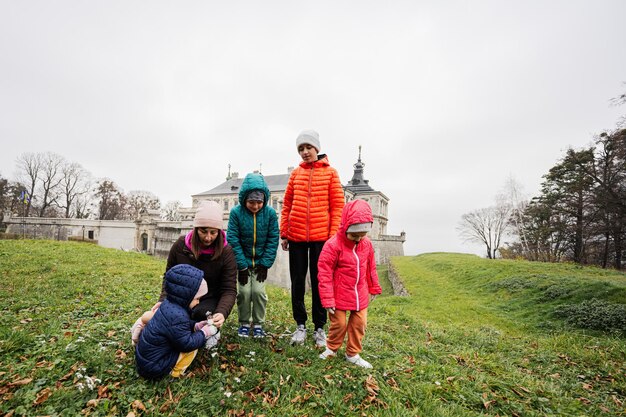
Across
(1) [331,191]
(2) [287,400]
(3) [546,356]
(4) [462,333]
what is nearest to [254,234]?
(1) [331,191]

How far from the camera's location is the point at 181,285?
8.57ft

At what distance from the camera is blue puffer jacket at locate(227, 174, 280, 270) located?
145 inches

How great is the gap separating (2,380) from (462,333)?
6.59 meters

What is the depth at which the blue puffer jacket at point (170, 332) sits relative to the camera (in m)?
2.52

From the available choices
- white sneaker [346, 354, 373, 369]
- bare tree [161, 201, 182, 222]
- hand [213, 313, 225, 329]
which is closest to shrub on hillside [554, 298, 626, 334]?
white sneaker [346, 354, 373, 369]

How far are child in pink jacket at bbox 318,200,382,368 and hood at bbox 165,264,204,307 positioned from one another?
137 centimetres

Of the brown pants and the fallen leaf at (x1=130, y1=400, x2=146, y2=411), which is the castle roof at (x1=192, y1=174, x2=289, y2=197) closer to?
the brown pants

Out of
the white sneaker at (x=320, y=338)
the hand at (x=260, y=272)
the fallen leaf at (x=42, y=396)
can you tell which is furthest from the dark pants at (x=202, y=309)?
the white sneaker at (x=320, y=338)

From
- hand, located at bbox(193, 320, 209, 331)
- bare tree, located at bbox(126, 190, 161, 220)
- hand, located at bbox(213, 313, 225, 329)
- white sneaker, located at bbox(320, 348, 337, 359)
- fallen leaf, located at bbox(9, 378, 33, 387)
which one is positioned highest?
bare tree, located at bbox(126, 190, 161, 220)

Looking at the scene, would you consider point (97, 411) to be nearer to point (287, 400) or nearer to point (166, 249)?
point (287, 400)

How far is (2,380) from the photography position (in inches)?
97.3

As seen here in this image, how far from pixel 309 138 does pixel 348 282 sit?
1.93 meters

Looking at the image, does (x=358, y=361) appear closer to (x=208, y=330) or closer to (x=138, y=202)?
(x=208, y=330)

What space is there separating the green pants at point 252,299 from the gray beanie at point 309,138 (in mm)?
1895
